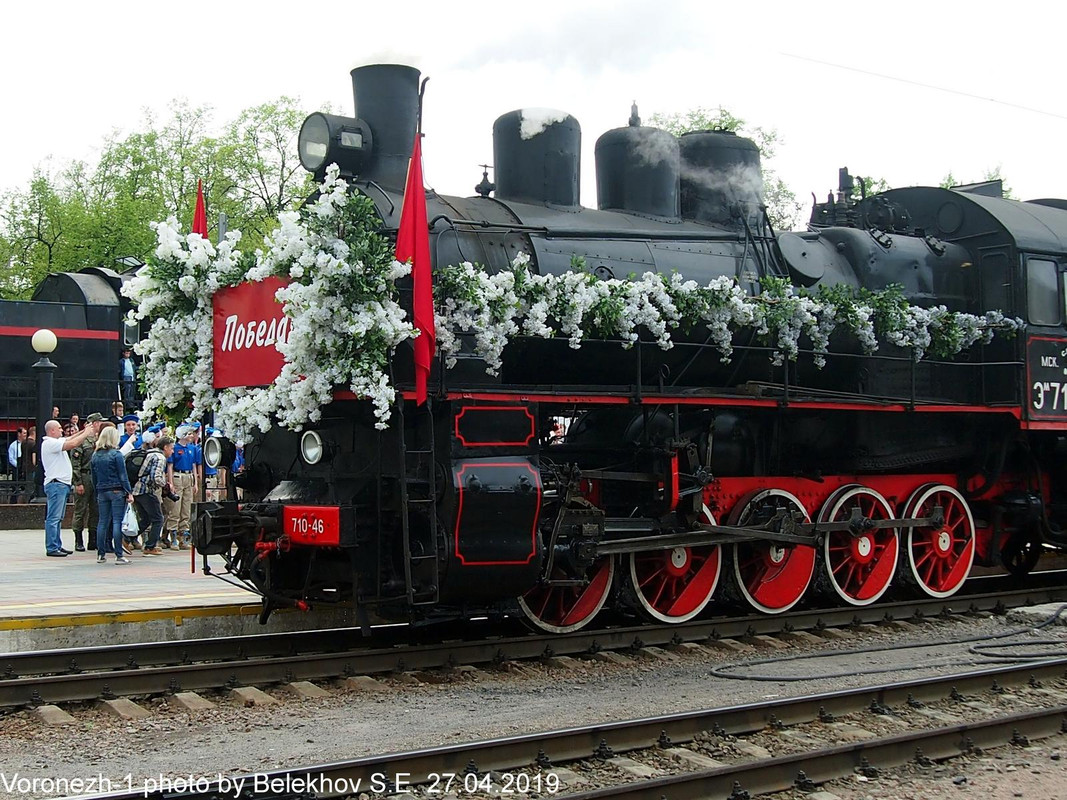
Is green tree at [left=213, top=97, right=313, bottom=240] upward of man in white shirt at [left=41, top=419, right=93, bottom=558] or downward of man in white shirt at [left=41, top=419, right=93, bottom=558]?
upward

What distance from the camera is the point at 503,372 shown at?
26.8 feet

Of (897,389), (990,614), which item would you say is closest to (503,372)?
(897,389)

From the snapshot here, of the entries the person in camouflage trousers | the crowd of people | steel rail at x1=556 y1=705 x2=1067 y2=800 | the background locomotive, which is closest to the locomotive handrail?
steel rail at x1=556 y1=705 x2=1067 y2=800

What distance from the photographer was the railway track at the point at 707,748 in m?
4.71

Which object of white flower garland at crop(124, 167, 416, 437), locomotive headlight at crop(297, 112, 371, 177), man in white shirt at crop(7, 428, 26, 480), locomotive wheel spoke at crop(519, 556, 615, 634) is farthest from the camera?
man in white shirt at crop(7, 428, 26, 480)

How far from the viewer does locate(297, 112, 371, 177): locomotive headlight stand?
7738mm

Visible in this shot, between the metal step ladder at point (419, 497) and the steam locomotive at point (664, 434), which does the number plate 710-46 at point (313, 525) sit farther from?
the metal step ladder at point (419, 497)

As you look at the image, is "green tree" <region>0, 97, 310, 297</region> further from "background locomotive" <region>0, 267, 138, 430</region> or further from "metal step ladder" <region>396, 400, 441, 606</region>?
"metal step ladder" <region>396, 400, 441, 606</region>

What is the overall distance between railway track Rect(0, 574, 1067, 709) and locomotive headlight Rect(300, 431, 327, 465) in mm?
1274

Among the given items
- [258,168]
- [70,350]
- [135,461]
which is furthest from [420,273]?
[258,168]

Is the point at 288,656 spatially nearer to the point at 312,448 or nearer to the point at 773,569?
the point at 312,448

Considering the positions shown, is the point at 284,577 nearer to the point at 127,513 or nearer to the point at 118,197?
the point at 127,513

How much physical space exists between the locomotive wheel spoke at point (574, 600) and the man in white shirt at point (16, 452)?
47.7ft

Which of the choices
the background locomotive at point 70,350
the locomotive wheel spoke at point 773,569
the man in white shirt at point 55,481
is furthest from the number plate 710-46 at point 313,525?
the background locomotive at point 70,350
